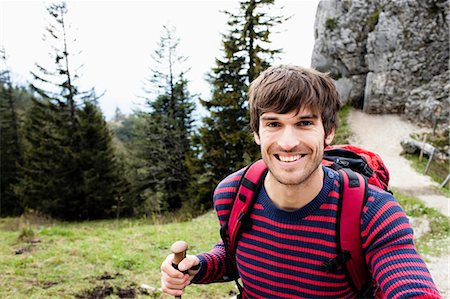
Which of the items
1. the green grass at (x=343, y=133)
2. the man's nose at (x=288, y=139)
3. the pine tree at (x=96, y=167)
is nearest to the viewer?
the man's nose at (x=288, y=139)

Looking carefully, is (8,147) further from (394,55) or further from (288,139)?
(288,139)

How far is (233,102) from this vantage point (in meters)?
16.8

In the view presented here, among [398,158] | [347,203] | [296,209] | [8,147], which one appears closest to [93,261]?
[296,209]

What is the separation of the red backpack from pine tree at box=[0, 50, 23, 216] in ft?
99.8

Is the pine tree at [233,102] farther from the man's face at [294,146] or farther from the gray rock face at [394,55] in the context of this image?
the man's face at [294,146]

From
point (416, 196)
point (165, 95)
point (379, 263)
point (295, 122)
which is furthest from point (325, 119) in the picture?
point (165, 95)

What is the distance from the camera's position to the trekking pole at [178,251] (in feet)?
5.76

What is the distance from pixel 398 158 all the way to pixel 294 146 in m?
16.6

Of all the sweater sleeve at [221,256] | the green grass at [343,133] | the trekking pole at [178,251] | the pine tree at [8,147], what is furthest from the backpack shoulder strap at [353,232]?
the pine tree at [8,147]

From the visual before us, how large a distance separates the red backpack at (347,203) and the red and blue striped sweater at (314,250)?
1.3 inches

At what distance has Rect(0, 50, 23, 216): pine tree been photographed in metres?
27.9

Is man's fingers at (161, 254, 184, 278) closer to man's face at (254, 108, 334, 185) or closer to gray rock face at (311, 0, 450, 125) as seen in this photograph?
man's face at (254, 108, 334, 185)

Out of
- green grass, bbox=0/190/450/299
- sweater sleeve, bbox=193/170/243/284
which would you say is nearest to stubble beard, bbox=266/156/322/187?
sweater sleeve, bbox=193/170/243/284

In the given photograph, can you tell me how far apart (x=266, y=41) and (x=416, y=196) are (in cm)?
971
